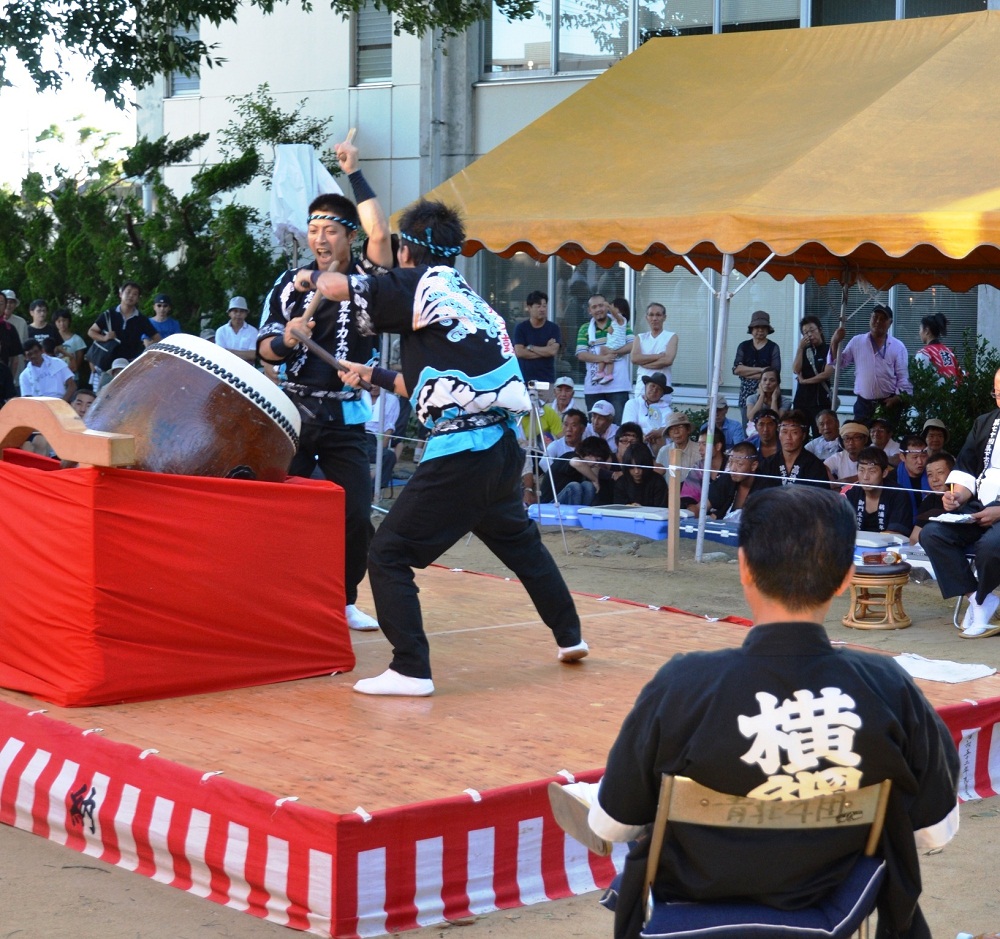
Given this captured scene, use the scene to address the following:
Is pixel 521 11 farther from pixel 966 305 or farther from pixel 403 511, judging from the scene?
pixel 403 511

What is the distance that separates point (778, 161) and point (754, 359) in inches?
140

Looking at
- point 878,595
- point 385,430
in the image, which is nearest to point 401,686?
point 878,595

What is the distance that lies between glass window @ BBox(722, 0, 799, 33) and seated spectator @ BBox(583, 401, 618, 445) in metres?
4.62

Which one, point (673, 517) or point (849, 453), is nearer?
point (673, 517)

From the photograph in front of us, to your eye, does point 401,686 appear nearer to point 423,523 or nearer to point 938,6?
point 423,523

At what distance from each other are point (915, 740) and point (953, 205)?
579 cm

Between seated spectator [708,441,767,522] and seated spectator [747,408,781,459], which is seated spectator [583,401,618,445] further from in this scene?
seated spectator [747,408,781,459]

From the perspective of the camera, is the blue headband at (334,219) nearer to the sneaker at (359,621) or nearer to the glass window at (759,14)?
the sneaker at (359,621)

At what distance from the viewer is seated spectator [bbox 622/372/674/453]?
36.1 ft

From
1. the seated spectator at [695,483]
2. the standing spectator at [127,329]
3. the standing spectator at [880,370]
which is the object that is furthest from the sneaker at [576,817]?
the standing spectator at [127,329]

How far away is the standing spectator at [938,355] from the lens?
10.7 meters

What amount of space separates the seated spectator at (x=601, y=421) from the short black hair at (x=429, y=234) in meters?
6.62

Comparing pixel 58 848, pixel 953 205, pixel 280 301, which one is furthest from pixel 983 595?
pixel 58 848

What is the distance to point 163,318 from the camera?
13.9m
